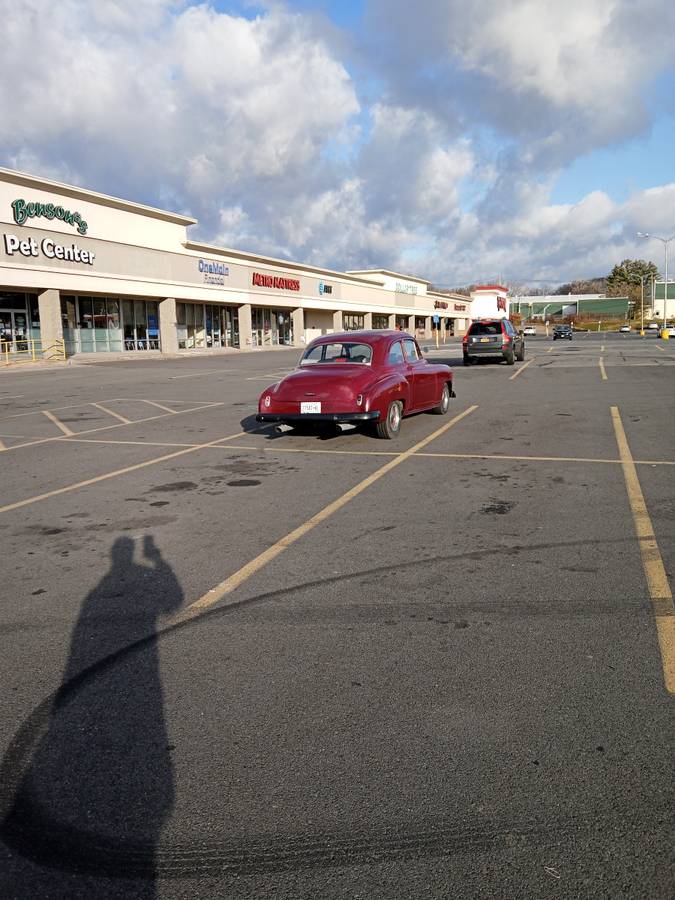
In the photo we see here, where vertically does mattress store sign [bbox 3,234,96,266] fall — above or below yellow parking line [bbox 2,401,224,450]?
above

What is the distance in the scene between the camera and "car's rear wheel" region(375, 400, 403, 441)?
10.4 m

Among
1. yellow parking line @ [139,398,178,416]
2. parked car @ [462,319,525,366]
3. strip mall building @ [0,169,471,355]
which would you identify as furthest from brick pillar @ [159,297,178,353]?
yellow parking line @ [139,398,178,416]

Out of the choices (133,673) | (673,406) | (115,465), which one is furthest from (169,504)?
(673,406)

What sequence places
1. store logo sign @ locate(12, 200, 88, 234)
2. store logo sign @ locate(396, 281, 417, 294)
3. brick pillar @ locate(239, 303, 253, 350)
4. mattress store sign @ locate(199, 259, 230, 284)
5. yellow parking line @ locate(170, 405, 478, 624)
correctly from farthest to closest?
store logo sign @ locate(396, 281, 417, 294) < brick pillar @ locate(239, 303, 253, 350) < mattress store sign @ locate(199, 259, 230, 284) < store logo sign @ locate(12, 200, 88, 234) < yellow parking line @ locate(170, 405, 478, 624)

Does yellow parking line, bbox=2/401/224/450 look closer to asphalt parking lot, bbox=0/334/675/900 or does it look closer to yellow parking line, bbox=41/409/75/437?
yellow parking line, bbox=41/409/75/437

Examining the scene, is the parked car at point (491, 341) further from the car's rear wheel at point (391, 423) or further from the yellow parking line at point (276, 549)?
the yellow parking line at point (276, 549)

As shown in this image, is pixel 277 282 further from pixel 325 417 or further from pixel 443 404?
pixel 325 417

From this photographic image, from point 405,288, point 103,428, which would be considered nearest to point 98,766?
point 103,428

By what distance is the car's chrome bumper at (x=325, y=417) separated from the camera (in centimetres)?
963

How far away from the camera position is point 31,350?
3403 centimetres

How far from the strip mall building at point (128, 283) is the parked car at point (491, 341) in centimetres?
2003

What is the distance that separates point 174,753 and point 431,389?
32.6ft

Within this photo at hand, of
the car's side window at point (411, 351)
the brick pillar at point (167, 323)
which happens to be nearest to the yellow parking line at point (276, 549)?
the car's side window at point (411, 351)

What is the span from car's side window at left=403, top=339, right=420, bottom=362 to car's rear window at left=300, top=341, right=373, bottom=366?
3.49ft
